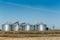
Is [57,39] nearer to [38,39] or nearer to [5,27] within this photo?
[38,39]

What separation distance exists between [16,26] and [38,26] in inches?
346

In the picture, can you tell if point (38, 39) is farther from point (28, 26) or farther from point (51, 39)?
point (28, 26)

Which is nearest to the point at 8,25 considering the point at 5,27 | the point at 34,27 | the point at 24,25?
the point at 5,27

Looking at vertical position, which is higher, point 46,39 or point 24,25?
point 24,25

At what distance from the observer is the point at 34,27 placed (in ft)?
230

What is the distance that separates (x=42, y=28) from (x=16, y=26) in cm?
993

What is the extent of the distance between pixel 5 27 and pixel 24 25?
861 centimetres

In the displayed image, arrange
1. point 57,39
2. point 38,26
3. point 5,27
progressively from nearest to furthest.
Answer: point 57,39 → point 5,27 → point 38,26

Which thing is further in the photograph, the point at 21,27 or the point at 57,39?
the point at 21,27

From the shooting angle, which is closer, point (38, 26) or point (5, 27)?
point (5, 27)

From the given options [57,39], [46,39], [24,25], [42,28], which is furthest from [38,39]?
[24,25]

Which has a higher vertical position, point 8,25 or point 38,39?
point 8,25

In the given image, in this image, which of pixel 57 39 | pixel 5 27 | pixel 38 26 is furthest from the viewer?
pixel 38 26

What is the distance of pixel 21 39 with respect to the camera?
31.7 m
